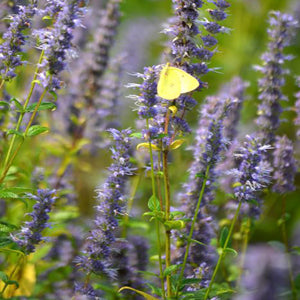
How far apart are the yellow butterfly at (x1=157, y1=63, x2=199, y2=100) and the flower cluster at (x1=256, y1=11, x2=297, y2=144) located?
1.21 m

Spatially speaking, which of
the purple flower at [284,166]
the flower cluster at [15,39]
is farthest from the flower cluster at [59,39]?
the purple flower at [284,166]

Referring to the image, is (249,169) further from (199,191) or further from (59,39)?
(59,39)

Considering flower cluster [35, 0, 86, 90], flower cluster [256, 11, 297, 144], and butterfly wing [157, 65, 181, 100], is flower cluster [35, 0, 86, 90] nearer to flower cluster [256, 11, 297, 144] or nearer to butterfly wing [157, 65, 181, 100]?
butterfly wing [157, 65, 181, 100]

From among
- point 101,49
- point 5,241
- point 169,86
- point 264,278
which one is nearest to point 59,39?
point 169,86

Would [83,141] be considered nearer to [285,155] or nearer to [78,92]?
[78,92]

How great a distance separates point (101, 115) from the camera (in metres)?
4.32

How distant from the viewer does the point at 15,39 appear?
7.43 ft

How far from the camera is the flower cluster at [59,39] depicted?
85.4 inches

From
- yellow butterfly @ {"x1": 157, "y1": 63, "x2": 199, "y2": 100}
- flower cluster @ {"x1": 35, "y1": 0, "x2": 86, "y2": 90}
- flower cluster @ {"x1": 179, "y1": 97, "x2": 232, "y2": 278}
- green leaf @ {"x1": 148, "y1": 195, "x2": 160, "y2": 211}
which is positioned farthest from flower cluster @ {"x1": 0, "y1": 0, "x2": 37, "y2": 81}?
flower cluster @ {"x1": 179, "y1": 97, "x2": 232, "y2": 278}

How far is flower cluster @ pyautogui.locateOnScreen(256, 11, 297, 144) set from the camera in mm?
3166

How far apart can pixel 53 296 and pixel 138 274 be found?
21.7 inches

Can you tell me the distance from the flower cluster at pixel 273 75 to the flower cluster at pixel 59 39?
148cm

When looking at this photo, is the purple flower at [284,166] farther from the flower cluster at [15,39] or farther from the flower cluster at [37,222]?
the flower cluster at [15,39]

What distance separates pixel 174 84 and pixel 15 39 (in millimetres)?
796
